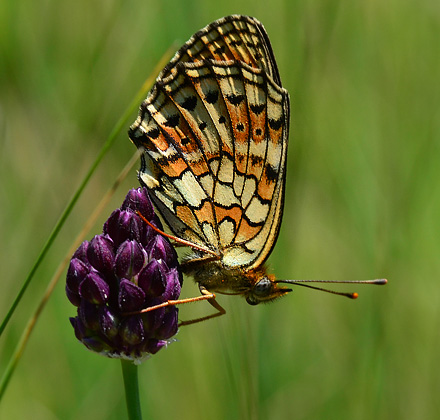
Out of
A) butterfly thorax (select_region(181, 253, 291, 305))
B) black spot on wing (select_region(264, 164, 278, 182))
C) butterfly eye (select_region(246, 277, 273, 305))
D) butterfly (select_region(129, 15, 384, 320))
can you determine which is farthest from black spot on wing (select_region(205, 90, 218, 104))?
butterfly eye (select_region(246, 277, 273, 305))

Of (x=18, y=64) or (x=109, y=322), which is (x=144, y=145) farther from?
(x=18, y=64)

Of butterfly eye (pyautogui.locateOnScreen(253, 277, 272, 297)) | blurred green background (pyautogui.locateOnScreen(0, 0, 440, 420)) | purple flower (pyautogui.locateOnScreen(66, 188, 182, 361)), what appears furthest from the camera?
blurred green background (pyautogui.locateOnScreen(0, 0, 440, 420))

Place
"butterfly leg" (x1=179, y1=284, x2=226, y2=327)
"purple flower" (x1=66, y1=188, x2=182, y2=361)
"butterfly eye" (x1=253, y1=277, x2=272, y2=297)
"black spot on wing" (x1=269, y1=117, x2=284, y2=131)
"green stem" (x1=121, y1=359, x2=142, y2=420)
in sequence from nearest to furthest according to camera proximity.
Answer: "green stem" (x1=121, y1=359, x2=142, y2=420)
"purple flower" (x1=66, y1=188, x2=182, y2=361)
"butterfly leg" (x1=179, y1=284, x2=226, y2=327)
"butterfly eye" (x1=253, y1=277, x2=272, y2=297)
"black spot on wing" (x1=269, y1=117, x2=284, y2=131)

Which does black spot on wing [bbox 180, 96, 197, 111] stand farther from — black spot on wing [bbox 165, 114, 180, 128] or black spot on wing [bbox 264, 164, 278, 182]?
black spot on wing [bbox 264, 164, 278, 182]

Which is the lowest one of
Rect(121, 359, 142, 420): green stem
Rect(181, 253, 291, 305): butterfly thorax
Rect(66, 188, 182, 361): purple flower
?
Rect(121, 359, 142, 420): green stem

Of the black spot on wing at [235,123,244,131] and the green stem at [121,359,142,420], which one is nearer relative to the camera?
the green stem at [121,359,142,420]

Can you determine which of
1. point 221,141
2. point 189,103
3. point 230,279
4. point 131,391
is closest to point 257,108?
point 221,141
